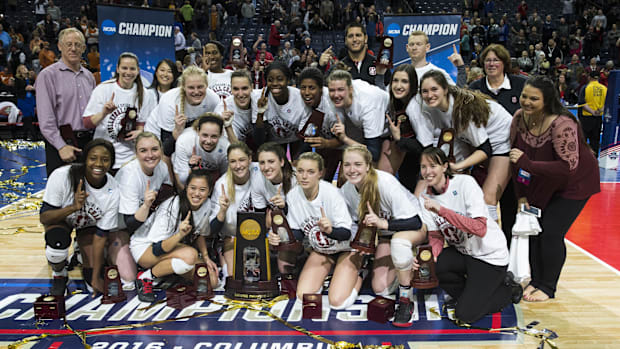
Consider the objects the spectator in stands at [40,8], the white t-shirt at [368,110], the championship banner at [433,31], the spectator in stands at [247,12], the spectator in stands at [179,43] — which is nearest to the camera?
the white t-shirt at [368,110]

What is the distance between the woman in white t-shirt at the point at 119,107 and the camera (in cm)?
484

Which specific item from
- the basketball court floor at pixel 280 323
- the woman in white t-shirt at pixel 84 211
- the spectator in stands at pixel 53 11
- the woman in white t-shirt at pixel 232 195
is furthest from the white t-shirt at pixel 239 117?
the spectator in stands at pixel 53 11

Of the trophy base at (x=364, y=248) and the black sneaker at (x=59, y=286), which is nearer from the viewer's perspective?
the trophy base at (x=364, y=248)

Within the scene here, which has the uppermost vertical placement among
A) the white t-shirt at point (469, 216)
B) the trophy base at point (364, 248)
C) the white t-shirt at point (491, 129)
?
the white t-shirt at point (491, 129)

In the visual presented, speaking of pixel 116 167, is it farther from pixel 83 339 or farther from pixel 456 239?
pixel 456 239

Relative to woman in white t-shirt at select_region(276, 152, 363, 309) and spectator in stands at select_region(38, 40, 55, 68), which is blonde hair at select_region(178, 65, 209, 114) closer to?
woman in white t-shirt at select_region(276, 152, 363, 309)

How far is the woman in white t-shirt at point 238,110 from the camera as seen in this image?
478 centimetres

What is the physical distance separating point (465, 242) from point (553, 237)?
0.75 metres

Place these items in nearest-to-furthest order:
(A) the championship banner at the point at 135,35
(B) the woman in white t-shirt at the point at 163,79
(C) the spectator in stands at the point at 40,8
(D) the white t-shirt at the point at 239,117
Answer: (D) the white t-shirt at the point at 239,117 → (B) the woman in white t-shirt at the point at 163,79 → (A) the championship banner at the point at 135,35 → (C) the spectator in stands at the point at 40,8

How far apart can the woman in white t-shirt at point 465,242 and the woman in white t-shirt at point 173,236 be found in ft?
5.94

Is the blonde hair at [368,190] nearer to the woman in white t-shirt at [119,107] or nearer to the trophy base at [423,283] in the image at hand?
the trophy base at [423,283]

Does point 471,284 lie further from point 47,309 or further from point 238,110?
point 47,309

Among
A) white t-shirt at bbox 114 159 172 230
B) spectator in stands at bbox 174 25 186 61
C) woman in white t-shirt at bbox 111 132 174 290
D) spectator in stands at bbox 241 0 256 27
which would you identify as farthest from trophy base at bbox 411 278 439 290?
spectator in stands at bbox 241 0 256 27

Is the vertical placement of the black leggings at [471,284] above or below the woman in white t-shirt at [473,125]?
below
